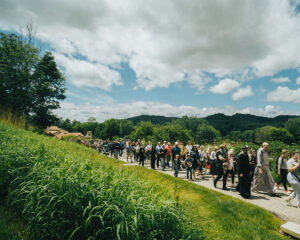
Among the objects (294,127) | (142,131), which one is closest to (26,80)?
(142,131)

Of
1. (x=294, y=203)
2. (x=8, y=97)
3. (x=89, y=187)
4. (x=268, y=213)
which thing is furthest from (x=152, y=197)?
(x=8, y=97)

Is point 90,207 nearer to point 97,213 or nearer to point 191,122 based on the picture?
point 97,213

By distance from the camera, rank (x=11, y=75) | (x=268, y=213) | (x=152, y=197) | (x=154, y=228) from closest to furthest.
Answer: (x=154, y=228)
(x=152, y=197)
(x=268, y=213)
(x=11, y=75)

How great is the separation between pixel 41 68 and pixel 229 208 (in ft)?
86.3

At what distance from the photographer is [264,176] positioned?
7469mm

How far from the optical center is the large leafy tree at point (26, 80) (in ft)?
57.6

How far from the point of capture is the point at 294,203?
6.24 metres

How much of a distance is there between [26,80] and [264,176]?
79.6 ft

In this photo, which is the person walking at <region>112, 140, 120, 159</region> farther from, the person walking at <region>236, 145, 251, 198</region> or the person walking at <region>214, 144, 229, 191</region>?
the person walking at <region>236, 145, 251, 198</region>

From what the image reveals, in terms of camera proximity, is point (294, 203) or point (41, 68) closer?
point (294, 203)

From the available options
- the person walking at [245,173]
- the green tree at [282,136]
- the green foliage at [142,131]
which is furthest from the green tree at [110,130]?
the person walking at [245,173]

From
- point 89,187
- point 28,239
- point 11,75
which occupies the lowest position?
point 28,239

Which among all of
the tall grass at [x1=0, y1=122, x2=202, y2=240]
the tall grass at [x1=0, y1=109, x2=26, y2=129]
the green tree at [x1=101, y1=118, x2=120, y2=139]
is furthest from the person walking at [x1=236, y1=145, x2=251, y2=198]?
the green tree at [x1=101, y1=118, x2=120, y2=139]

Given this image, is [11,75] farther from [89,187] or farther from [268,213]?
[268,213]
